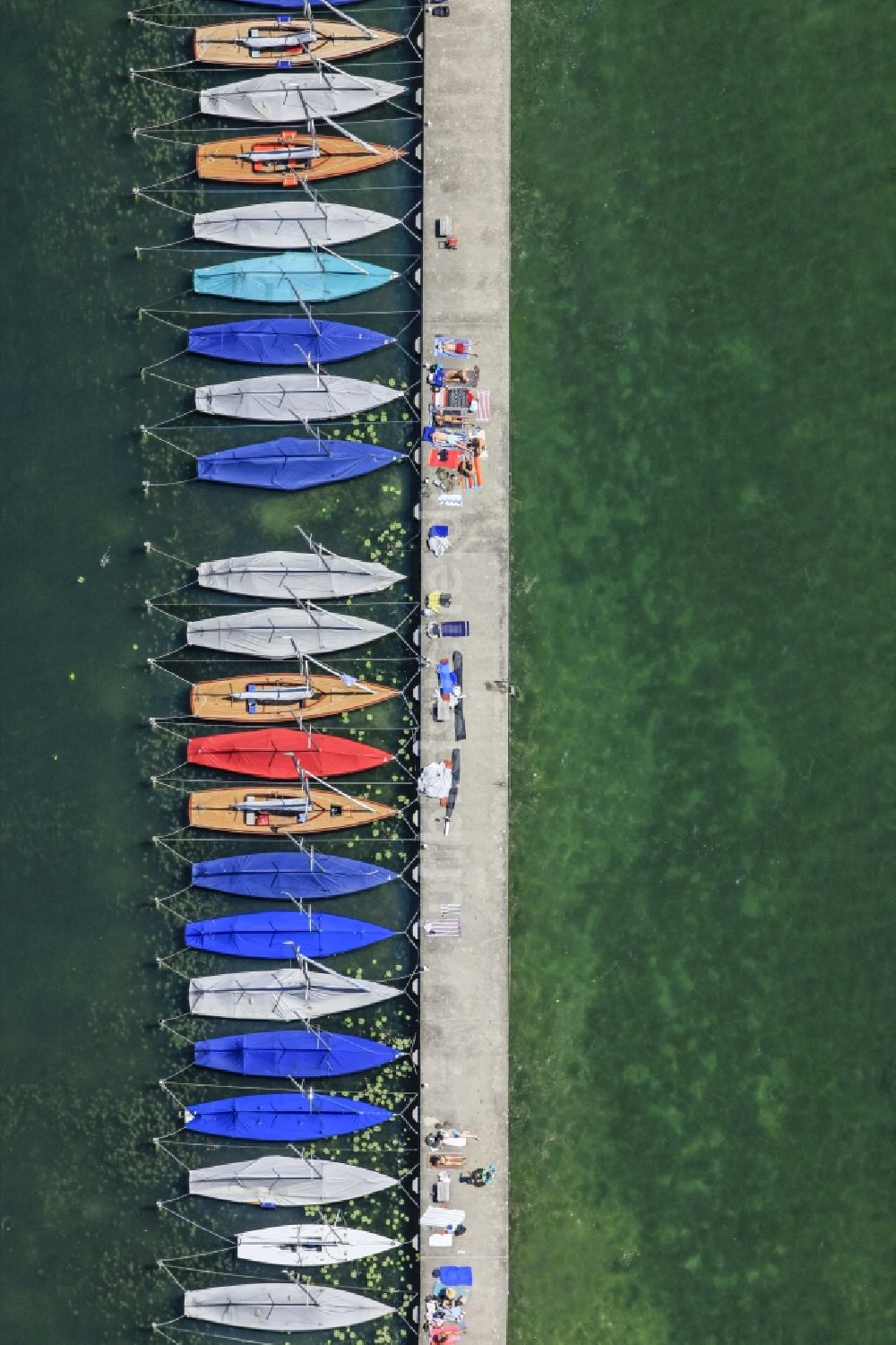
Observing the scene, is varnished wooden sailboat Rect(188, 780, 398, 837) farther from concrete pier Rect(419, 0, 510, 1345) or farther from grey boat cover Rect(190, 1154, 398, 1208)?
grey boat cover Rect(190, 1154, 398, 1208)

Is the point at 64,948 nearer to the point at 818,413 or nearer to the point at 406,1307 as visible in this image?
the point at 406,1307

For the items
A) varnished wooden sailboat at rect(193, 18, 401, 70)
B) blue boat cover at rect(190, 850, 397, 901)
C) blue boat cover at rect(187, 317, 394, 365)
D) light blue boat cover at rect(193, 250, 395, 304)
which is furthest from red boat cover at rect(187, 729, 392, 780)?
varnished wooden sailboat at rect(193, 18, 401, 70)

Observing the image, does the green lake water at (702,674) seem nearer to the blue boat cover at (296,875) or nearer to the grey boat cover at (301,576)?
the grey boat cover at (301,576)

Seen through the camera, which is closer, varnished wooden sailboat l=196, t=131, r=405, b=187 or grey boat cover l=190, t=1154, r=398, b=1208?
grey boat cover l=190, t=1154, r=398, b=1208

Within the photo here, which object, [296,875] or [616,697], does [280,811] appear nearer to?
[296,875]

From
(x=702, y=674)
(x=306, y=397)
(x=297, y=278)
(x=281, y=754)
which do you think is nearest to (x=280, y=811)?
(x=281, y=754)

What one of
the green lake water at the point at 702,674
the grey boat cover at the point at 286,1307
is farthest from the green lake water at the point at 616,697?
the grey boat cover at the point at 286,1307

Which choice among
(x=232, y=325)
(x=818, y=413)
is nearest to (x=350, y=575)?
(x=232, y=325)
